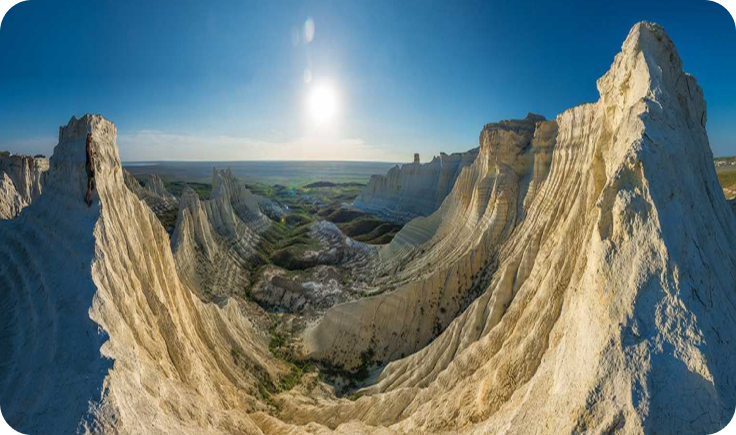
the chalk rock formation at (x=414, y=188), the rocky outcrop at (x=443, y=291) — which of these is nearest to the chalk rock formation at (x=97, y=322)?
the rocky outcrop at (x=443, y=291)

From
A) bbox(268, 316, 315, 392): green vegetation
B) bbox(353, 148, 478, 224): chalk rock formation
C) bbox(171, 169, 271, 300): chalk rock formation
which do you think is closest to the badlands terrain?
bbox(268, 316, 315, 392): green vegetation

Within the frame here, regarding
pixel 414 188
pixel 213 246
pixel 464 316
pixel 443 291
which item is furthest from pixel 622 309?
pixel 414 188

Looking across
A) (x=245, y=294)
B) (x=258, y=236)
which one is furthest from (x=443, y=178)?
(x=245, y=294)

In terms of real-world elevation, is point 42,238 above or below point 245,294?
above

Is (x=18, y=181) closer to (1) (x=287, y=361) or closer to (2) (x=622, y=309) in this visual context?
(1) (x=287, y=361)

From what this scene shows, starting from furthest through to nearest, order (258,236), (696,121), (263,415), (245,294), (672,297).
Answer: (258,236) < (245,294) < (263,415) < (696,121) < (672,297)

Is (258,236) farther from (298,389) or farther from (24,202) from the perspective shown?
(298,389)
